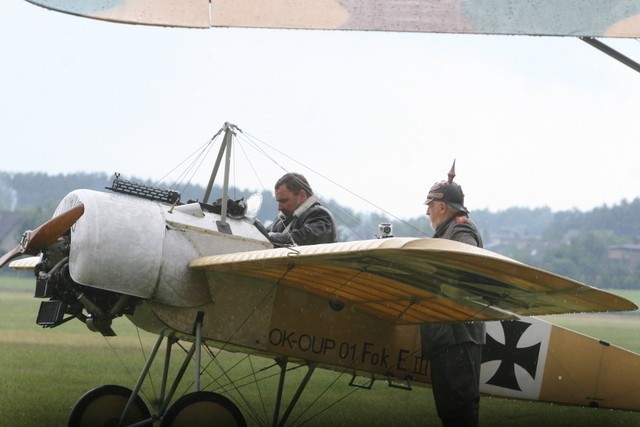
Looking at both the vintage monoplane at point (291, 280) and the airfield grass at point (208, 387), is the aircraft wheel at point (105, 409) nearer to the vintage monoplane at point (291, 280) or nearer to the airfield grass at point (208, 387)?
the vintage monoplane at point (291, 280)

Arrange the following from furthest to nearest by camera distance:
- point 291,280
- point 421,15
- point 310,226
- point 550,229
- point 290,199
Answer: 1. point 550,229
2. point 290,199
3. point 310,226
4. point 291,280
5. point 421,15

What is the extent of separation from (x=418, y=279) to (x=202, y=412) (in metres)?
1.55

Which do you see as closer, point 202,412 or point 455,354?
point 202,412

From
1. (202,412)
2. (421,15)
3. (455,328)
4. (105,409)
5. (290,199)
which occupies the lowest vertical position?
(105,409)

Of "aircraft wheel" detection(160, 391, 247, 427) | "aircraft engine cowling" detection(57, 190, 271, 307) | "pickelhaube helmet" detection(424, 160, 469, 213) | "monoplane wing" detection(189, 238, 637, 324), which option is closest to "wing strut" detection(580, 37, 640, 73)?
"pickelhaube helmet" detection(424, 160, 469, 213)

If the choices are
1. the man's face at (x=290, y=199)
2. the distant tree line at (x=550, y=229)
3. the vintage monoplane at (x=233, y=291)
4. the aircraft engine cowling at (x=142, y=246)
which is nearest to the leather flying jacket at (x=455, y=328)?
the vintage monoplane at (x=233, y=291)

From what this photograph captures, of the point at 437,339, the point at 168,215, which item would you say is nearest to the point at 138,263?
the point at 168,215

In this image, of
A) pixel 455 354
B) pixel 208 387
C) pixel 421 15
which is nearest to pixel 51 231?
pixel 421 15

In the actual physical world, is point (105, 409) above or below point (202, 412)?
below

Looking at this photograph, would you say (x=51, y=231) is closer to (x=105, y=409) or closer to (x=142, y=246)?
(x=142, y=246)

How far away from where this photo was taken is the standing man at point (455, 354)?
24.7ft

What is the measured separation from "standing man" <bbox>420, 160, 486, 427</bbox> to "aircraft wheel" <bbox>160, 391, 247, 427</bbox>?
1461 millimetres

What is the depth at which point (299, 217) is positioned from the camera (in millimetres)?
8258

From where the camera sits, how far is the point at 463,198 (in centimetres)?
788
